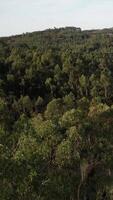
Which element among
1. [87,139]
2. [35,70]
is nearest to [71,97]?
[35,70]

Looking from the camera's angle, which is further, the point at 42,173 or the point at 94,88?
the point at 94,88

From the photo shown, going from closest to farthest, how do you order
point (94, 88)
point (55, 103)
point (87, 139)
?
point (87, 139) → point (55, 103) → point (94, 88)

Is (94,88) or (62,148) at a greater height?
(62,148)

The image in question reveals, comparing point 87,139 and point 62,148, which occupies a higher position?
point 62,148

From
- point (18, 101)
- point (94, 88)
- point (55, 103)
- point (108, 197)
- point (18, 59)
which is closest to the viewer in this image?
point (108, 197)

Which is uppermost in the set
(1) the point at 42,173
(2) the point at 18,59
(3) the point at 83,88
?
(1) the point at 42,173

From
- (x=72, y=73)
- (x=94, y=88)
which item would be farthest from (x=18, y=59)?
(x=94, y=88)

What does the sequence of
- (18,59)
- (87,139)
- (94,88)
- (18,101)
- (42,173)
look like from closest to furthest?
1. (42,173)
2. (87,139)
3. (18,101)
4. (94,88)
5. (18,59)

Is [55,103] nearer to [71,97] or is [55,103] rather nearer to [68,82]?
[71,97]

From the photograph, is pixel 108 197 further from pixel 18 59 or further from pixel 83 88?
pixel 18 59
